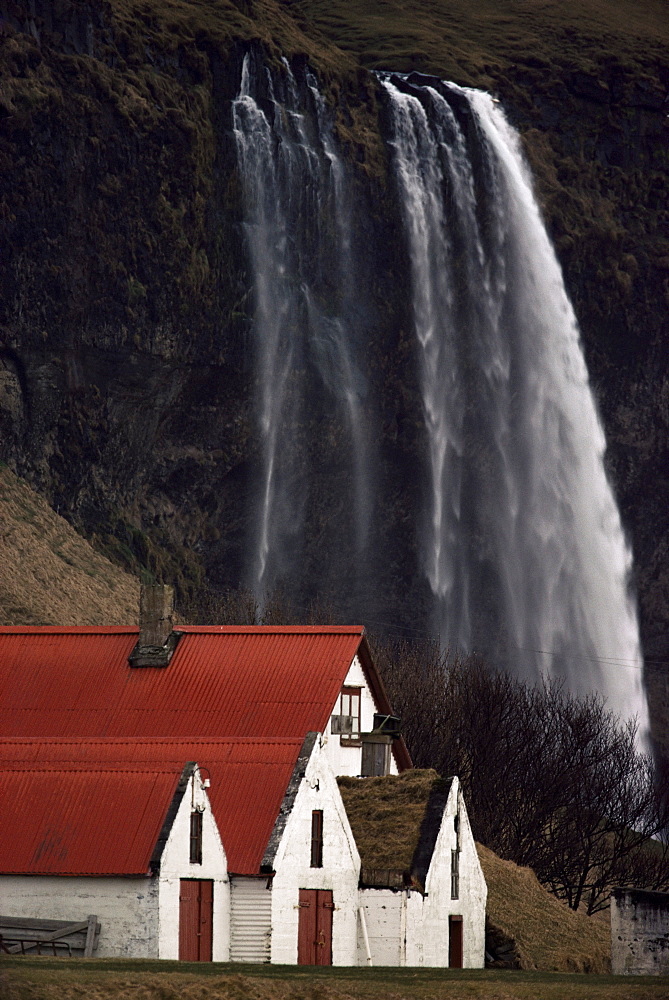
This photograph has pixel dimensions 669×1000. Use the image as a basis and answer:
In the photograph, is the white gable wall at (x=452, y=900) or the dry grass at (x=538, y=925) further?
the dry grass at (x=538, y=925)

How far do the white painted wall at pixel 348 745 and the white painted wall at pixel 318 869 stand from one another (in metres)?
7.72

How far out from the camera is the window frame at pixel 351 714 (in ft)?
197

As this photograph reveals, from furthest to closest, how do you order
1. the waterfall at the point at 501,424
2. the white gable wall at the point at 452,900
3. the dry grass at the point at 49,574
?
the waterfall at the point at 501,424 → the dry grass at the point at 49,574 → the white gable wall at the point at 452,900

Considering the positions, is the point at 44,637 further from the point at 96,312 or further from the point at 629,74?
the point at 629,74

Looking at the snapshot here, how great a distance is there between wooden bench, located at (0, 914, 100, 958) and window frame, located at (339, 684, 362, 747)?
635 inches

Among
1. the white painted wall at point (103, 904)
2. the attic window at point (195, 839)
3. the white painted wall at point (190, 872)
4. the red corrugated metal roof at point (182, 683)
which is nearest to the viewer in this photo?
the white painted wall at point (103, 904)

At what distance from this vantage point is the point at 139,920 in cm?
4503

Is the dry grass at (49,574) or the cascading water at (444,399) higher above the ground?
the cascading water at (444,399)

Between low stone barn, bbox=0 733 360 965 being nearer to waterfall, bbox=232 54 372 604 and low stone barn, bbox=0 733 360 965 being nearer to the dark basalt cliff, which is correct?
the dark basalt cliff

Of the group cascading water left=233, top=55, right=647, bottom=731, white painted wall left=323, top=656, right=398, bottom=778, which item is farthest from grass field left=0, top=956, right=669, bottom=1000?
cascading water left=233, top=55, right=647, bottom=731

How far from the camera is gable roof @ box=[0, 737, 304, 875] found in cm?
4653

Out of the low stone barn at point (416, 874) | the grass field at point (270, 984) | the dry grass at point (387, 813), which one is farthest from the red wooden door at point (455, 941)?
the grass field at point (270, 984)

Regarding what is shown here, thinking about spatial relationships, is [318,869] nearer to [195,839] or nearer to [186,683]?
[195,839]

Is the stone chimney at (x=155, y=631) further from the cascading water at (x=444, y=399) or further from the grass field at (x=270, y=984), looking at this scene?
the cascading water at (x=444, y=399)
